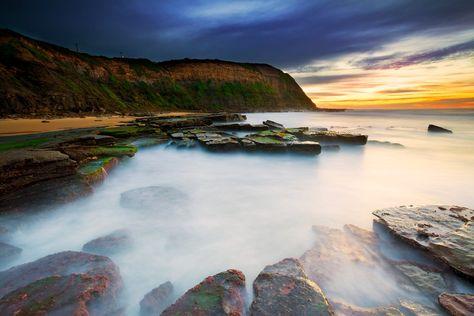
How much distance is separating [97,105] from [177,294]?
31914 millimetres

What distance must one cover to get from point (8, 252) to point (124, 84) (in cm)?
5159

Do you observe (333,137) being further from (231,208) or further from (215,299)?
(215,299)

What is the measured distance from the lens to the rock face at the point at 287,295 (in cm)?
170

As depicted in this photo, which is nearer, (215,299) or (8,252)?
(215,299)

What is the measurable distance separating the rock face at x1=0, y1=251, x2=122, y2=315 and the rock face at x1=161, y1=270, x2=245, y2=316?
1.94 feet

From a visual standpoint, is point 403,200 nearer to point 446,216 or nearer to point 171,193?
point 446,216

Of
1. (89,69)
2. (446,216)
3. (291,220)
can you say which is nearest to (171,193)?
(291,220)

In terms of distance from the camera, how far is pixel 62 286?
182 cm

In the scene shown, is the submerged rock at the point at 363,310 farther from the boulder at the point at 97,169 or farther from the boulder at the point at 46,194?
the boulder at the point at 97,169

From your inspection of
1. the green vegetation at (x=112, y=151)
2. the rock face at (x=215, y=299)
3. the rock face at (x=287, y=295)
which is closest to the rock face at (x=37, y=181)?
the green vegetation at (x=112, y=151)

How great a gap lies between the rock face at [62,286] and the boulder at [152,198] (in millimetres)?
1788

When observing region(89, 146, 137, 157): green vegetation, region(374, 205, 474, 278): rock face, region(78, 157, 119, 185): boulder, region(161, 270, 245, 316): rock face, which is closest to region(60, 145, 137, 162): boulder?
region(89, 146, 137, 157): green vegetation

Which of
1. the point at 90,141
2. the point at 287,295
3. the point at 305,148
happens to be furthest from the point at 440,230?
the point at 90,141

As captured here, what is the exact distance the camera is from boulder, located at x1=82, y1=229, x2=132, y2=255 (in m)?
2.77
